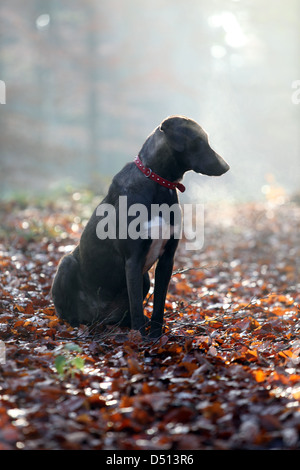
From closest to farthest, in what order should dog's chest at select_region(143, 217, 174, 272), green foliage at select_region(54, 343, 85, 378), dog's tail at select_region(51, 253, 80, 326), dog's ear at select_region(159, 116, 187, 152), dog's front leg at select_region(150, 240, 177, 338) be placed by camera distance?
green foliage at select_region(54, 343, 85, 378) → dog's ear at select_region(159, 116, 187, 152) → dog's chest at select_region(143, 217, 174, 272) → dog's front leg at select_region(150, 240, 177, 338) → dog's tail at select_region(51, 253, 80, 326)

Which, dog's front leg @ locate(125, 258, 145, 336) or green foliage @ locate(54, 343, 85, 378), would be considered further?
dog's front leg @ locate(125, 258, 145, 336)

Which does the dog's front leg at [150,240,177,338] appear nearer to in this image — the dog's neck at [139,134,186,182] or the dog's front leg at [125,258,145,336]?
the dog's front leg at [125,258,145,336]

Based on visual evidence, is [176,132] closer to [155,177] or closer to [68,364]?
[155,177]

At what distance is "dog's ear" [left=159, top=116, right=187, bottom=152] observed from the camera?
160 inches

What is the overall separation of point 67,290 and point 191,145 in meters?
1.92

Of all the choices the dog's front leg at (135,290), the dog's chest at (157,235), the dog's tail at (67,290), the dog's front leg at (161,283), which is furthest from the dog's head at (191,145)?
the dog's tail at (67,290)

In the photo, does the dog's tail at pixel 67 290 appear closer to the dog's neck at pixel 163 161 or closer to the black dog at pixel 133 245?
the black dog at pixel 133 245

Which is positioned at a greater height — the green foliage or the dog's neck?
the dog's neck

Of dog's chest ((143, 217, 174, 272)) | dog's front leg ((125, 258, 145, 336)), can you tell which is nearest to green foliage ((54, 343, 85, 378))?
dog's front leg ((125, 258, 145, 336))

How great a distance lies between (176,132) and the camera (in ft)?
13.4

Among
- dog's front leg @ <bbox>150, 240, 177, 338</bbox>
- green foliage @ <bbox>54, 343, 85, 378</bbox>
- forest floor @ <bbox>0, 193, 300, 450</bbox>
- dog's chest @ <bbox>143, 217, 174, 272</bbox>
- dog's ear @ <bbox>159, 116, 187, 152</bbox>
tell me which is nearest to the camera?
forest floor @ <bbox>0, 193, 300, 450</bbox>

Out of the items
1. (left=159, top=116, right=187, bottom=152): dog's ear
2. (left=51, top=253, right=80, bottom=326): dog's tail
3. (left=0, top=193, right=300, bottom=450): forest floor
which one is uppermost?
(left=159, top=116, right=187, bottom=152): dog's ear

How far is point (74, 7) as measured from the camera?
80.9 feet

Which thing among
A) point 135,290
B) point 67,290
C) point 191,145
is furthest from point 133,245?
point 67,290
